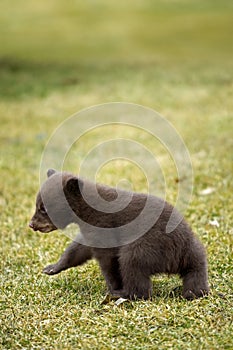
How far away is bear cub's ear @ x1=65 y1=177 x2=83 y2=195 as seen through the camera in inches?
197

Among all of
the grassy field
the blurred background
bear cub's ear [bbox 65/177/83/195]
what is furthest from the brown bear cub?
the blurred background

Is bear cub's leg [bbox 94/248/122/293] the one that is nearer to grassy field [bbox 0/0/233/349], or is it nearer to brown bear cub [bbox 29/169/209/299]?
brown bear cub [bbox 29/169/209/299]

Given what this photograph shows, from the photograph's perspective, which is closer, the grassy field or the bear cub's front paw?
the grassy field

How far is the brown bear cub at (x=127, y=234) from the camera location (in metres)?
4.72

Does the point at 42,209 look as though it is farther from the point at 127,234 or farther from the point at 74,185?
the point at 127,234

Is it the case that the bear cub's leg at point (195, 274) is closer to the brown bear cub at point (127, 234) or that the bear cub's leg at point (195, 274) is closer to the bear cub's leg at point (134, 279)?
the brown bear cub at point (127, 234)

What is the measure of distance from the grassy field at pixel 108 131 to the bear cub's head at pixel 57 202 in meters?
0.52

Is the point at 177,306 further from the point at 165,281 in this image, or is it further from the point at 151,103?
the point at 151,103

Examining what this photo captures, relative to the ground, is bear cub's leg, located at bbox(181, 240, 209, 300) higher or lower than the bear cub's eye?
lower

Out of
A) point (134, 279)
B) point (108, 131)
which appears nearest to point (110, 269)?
point (134, 279)

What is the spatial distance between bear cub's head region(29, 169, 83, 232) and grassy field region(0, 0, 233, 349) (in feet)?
1.70

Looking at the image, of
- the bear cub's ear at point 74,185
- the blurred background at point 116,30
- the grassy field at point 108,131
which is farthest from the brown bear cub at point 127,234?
the blurred background at point 116,30

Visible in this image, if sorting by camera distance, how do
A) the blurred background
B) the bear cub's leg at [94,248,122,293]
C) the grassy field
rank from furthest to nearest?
the blurred background → the bear cub's leg at [94,248,122,293] → the grassy field

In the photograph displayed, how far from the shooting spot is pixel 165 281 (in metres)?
5.28
